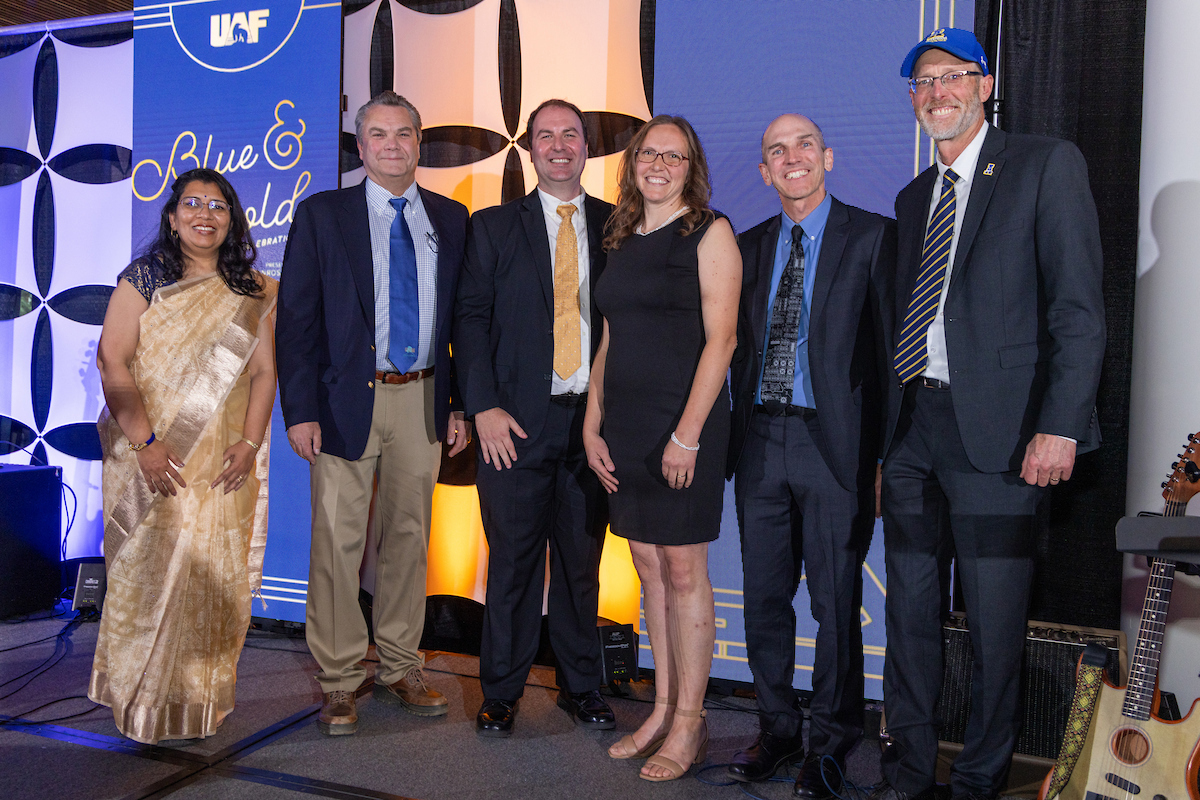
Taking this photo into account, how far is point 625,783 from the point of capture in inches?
93.0

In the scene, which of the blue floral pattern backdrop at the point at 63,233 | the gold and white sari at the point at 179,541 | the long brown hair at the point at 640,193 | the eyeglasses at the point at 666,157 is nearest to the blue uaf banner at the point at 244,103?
the blue floral pattern backdrop at the point at 63,233

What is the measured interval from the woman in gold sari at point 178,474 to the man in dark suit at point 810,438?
156cm

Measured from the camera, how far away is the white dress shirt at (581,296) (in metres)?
2.68

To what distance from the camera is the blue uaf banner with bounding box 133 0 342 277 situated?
3668mm

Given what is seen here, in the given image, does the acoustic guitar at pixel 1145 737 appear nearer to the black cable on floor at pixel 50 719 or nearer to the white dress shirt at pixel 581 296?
the white dress shirt at pixel 581 296

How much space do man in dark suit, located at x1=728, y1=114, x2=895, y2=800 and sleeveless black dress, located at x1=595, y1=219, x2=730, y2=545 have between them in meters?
0.14

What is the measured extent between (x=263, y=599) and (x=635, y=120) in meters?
2.56

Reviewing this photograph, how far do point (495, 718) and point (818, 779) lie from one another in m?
0.98

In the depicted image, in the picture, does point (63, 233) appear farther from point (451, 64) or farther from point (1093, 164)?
point (1093, 164)

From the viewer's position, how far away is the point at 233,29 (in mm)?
3820

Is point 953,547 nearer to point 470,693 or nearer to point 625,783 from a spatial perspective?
point 625,783

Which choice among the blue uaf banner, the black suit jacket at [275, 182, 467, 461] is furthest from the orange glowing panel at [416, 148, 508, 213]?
the black suit jacket at [275, 182, 467, 461]

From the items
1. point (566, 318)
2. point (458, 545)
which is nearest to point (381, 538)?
point (458, 545)

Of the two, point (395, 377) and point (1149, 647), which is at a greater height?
point (395, 377)
